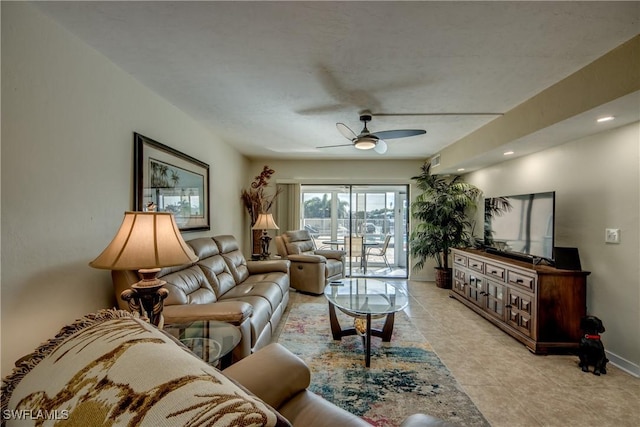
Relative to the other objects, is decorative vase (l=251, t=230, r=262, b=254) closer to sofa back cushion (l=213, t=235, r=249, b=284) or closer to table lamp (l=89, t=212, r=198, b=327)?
sofa back cushion (l=213, t=235, r=249, b=284)

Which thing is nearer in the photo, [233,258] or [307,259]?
[233,258]

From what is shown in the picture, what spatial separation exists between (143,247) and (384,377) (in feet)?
6.39

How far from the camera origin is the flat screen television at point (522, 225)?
9.43 ft

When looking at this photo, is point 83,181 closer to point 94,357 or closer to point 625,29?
point 94,357

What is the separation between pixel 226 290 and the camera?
9.78 ft

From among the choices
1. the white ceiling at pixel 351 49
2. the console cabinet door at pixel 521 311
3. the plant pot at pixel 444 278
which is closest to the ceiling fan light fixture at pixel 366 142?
the white ceiling at pixel 351 49

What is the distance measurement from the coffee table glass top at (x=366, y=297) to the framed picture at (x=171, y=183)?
5.97 ft

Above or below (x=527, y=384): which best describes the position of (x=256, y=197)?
above

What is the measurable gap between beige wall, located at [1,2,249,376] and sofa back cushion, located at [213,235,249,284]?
1.36m

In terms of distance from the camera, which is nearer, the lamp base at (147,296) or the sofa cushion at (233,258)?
the lamp base at (147,296)

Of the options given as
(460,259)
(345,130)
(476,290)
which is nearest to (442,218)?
(460,259)

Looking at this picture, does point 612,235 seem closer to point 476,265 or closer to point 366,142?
point 476,265

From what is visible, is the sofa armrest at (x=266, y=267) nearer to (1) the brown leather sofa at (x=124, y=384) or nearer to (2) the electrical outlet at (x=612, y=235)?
(1) the brown leather sofa at (x=124, y=384)

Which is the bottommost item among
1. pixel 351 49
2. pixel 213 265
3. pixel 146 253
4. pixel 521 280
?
pixel 521 280
